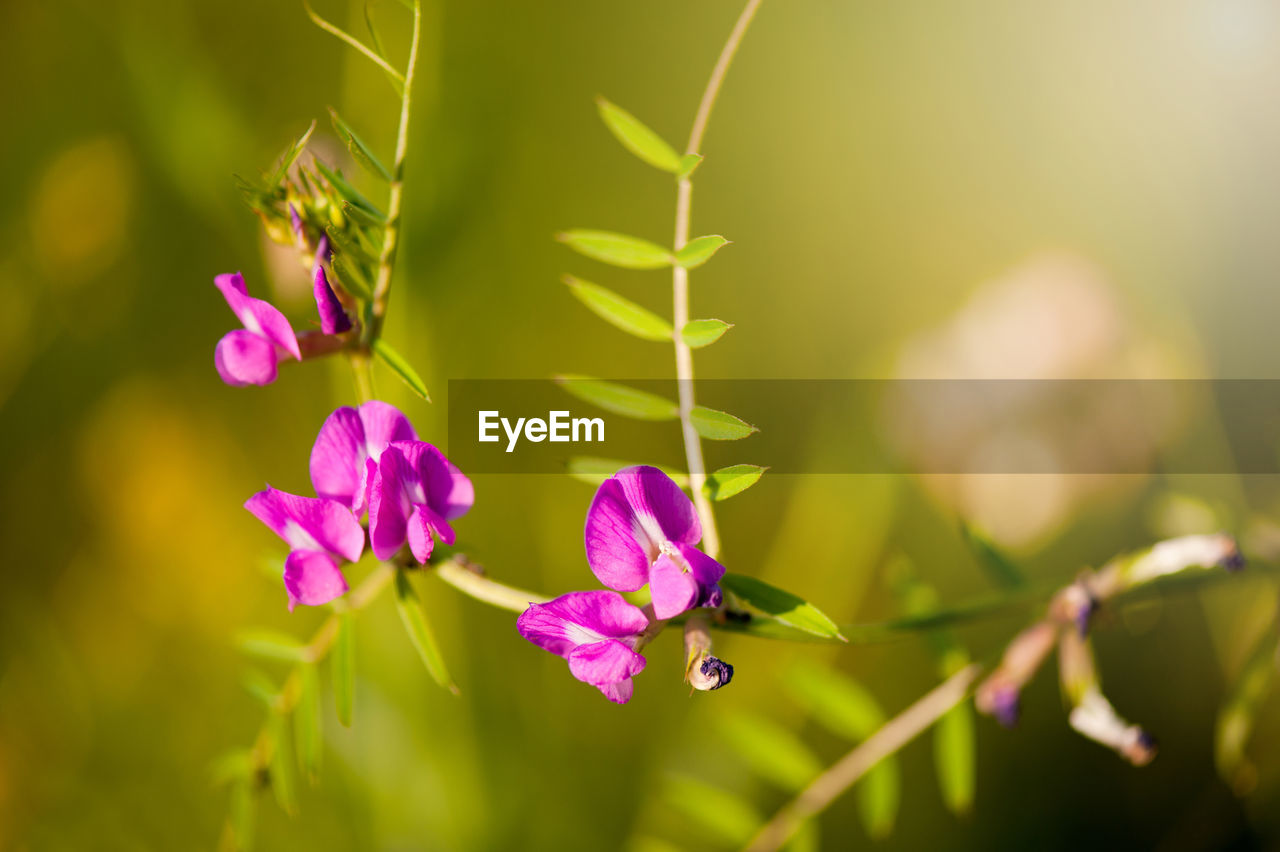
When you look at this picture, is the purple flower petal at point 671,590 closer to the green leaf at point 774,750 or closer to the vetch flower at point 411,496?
the vetch flower at point 411,496

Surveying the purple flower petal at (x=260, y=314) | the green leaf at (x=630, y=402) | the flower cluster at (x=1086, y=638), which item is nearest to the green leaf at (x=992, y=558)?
the flower cluster at (x=1086, y=638)

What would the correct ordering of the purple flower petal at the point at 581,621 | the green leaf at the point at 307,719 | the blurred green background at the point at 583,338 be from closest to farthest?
the purple flower petal at the point at 581,621
the green leaf at the point at 307,719
the blurred green background at the point at 583,338

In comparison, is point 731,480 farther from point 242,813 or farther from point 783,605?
point 242,813

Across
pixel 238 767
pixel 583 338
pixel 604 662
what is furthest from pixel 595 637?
pixel 583 338

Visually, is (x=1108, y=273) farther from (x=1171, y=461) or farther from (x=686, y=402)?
(x=686, y=402)

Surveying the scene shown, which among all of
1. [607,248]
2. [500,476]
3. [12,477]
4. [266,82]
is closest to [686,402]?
[607,248]

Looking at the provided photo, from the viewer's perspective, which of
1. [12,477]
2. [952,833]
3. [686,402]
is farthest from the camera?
[12,477]

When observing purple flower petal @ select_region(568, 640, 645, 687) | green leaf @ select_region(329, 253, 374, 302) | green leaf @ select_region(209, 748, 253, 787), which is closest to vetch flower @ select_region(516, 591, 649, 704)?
purple flower petal @ select_region(568, 640, 645, 687)

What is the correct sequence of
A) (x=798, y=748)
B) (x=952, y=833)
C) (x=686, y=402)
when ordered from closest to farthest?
1. (x=686, y=402)
2. (x=798, y=748)
3. (x=952, y=833)
